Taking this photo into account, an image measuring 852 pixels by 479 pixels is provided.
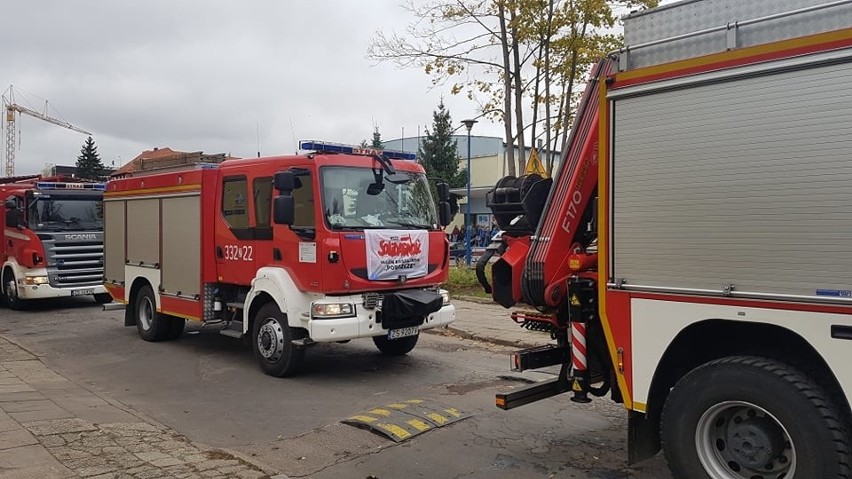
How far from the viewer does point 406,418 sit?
6.34 m

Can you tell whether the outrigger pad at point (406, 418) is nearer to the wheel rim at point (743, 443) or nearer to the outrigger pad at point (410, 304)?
the outrigger pad at point (410, 304)

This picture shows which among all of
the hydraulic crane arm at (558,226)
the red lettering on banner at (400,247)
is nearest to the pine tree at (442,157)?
the red lettering on banner at (400,247)

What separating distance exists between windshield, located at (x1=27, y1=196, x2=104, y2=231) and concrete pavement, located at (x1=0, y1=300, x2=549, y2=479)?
24.9 ft

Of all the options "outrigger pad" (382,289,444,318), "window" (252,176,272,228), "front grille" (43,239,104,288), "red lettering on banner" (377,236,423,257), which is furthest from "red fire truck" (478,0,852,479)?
"front grille" (43,239,104,288)

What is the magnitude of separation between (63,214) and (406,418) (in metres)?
12.0

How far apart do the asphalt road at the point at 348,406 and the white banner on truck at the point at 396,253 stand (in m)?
1.28

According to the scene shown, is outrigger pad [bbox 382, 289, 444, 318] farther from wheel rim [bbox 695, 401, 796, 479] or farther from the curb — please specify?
the curb

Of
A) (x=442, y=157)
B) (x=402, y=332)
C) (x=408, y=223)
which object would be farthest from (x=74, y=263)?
(x=442, y=157)

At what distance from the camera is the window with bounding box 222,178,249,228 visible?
898 cm

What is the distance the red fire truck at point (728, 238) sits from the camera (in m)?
3.60

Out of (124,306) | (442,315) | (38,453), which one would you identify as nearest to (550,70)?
(442,315)

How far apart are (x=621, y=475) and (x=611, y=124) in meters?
2.49

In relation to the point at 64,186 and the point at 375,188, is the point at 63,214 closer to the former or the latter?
the point at 64,186

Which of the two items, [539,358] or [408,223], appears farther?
[408,223]
